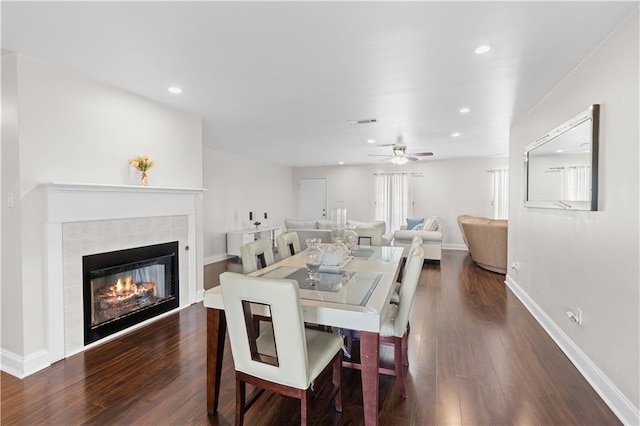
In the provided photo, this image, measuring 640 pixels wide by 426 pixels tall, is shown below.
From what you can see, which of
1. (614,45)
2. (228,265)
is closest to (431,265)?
(228,265)

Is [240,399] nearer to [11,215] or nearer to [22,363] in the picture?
[22,363]

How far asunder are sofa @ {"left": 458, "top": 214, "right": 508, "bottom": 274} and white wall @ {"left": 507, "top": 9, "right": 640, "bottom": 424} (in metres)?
2.24

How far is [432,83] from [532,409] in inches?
103

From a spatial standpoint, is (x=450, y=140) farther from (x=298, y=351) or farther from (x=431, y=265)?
(x=298, y=351)

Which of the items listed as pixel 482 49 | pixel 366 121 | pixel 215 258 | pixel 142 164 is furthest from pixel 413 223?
pixel 142 164

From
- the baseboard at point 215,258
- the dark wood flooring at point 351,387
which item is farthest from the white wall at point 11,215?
the baseboard at point 215,258

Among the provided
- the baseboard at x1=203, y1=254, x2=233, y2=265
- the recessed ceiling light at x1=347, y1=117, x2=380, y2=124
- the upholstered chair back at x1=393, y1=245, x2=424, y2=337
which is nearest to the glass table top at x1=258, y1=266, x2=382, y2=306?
the upholstered chair back at x1=393, y1=245, x2=424, y2=337

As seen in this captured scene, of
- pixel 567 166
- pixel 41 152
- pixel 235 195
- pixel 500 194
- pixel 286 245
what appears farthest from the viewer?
pixel 500 194

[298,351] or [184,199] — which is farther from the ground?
[184,199]

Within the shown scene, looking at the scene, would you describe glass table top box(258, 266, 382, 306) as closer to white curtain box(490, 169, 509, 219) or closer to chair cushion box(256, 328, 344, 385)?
chair cushion box(256, 328, 344, 385)

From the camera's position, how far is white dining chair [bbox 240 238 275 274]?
2.54 meters

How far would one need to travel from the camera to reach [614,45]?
6.56 feet

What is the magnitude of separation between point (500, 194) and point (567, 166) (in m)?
5.56

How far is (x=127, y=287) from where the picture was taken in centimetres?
314
